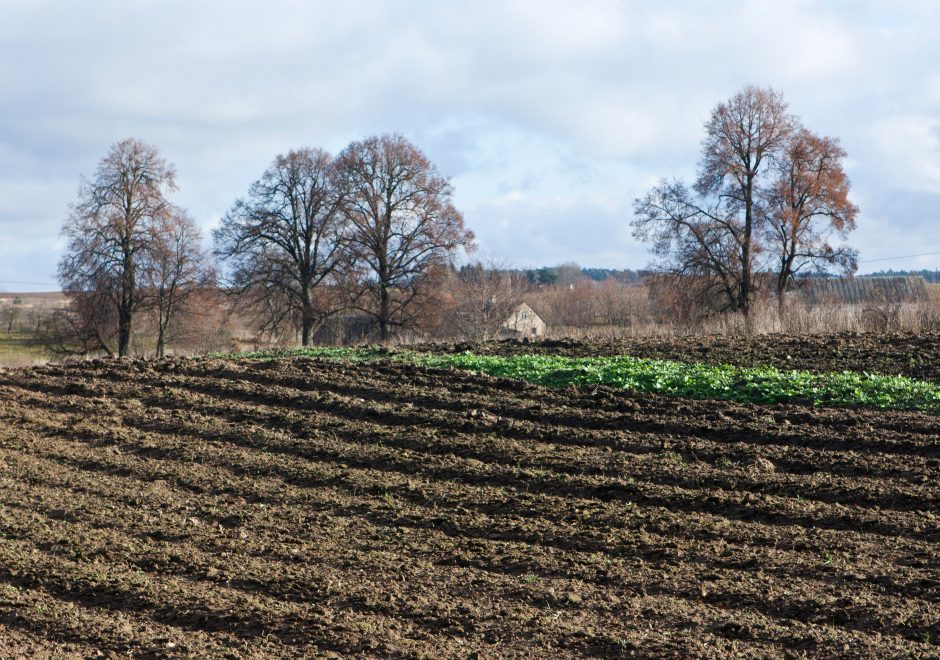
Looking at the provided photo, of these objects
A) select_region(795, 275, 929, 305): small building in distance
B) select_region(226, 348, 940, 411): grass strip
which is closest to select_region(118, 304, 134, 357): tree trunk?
select_region(226, 348, 940, 411): grass strip

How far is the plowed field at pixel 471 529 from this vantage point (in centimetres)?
566

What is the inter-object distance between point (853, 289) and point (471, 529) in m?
51.0

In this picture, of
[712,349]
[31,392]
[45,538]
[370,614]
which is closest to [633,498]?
[370,614]

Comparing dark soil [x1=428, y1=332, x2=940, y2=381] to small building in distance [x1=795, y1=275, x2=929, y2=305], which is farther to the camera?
small building in distance [x1=795, y1=275, x2=929, y2=305]

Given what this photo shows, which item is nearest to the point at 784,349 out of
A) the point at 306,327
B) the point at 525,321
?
the point at 306,327

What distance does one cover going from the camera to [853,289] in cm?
5303

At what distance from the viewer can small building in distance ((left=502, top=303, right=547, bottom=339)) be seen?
1829 inches

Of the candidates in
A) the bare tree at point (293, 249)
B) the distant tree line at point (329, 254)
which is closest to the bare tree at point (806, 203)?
the distant tree line at point (329, 254)

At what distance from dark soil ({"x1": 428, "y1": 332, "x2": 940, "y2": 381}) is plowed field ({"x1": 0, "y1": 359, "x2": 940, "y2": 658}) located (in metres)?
4.24

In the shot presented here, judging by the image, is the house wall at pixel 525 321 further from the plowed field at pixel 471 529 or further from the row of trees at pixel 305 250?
the plowed field at pixel 471 529

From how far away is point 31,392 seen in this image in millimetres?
15555

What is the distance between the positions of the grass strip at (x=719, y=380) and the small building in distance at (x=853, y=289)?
18854 millimetres

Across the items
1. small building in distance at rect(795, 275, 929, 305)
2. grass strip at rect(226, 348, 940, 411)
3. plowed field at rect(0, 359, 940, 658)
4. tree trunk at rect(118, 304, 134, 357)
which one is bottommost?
plowed field at rect(0, 359, 940, 658)

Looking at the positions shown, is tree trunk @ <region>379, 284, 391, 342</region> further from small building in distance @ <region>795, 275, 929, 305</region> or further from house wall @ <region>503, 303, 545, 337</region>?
small building in distance @ <region>795, 275, 929, 305</region>
